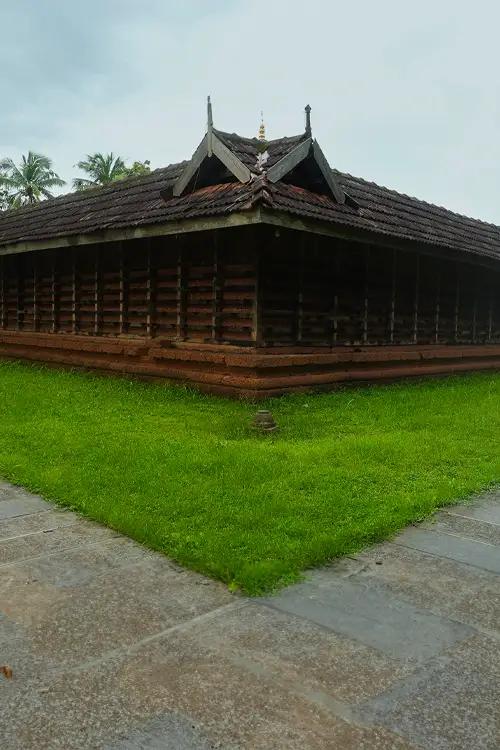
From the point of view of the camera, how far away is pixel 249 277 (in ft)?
35.9

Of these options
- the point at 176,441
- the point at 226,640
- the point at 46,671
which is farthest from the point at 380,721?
the point at 176,441

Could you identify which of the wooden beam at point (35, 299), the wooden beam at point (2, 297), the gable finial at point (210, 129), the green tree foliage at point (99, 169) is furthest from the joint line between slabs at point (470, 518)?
the green tree foliage at point (99, 169)

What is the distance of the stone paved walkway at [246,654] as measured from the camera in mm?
2682

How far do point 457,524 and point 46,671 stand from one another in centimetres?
348

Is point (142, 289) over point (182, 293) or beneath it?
over

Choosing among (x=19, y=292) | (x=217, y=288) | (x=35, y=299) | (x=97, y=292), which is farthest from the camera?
(x=19, y=292)

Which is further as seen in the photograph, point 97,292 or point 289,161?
point 97,292

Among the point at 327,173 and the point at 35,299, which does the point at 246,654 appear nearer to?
the point at 327,173

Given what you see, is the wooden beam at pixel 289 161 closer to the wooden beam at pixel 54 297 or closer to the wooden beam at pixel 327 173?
the wooden beam at pixel 327 173

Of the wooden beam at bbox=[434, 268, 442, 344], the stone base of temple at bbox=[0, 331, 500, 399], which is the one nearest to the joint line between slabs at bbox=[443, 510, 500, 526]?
the stone base of temple at bbox=[0, 331, 500, 399]

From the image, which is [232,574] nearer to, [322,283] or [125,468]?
[125,468]

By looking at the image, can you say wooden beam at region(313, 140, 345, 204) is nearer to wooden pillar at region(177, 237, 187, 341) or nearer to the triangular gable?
the triangular gable

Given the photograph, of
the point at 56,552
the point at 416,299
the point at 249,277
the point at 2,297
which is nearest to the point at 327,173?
the point at 249,277

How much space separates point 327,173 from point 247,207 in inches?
106
